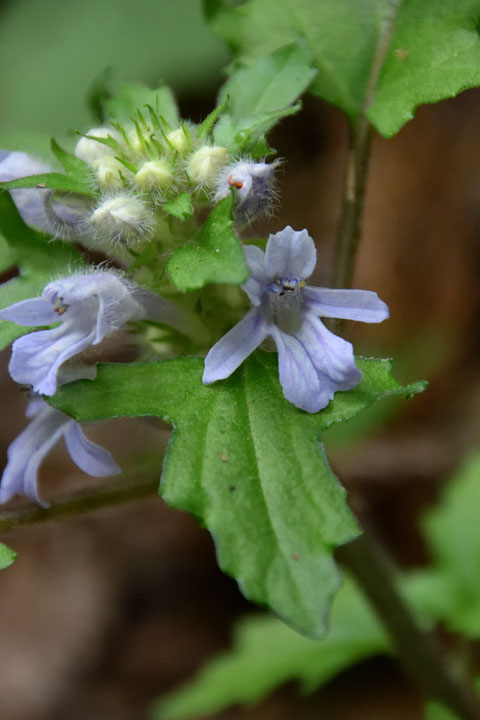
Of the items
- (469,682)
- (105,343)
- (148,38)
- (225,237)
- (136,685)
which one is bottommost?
(136,685)

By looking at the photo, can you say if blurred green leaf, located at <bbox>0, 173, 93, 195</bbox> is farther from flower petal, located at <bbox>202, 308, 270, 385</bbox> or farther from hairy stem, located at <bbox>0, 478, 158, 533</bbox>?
hairy stem, located at <bbox>0, 478, 158, 533</bbox>

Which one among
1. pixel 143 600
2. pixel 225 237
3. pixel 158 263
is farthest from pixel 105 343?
pixel 143 600

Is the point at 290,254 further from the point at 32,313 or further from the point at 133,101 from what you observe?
the point at 133,101

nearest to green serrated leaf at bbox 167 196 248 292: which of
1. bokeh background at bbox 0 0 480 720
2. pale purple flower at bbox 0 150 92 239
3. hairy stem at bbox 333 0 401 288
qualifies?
pale purple flower at bbox 0 150 92 239

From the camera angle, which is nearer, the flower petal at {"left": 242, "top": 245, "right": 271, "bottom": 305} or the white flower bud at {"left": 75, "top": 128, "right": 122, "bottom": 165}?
the flower petal at {"left": 242, "top": 245, "right": 271, "bottom": 305}

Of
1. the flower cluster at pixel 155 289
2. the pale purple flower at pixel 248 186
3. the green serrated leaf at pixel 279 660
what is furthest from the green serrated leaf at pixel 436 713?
the pale purple flower at pixel 248 186

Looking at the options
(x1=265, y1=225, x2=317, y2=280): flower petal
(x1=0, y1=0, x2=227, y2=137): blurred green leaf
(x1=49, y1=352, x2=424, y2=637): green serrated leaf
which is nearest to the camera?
(x1=49, y1=352, x2=424, y2=637): green serrated leaf

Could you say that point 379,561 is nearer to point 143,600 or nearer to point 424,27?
point 424,27

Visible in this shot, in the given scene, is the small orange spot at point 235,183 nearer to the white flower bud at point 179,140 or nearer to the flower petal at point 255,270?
the flower petal at point 255,270
